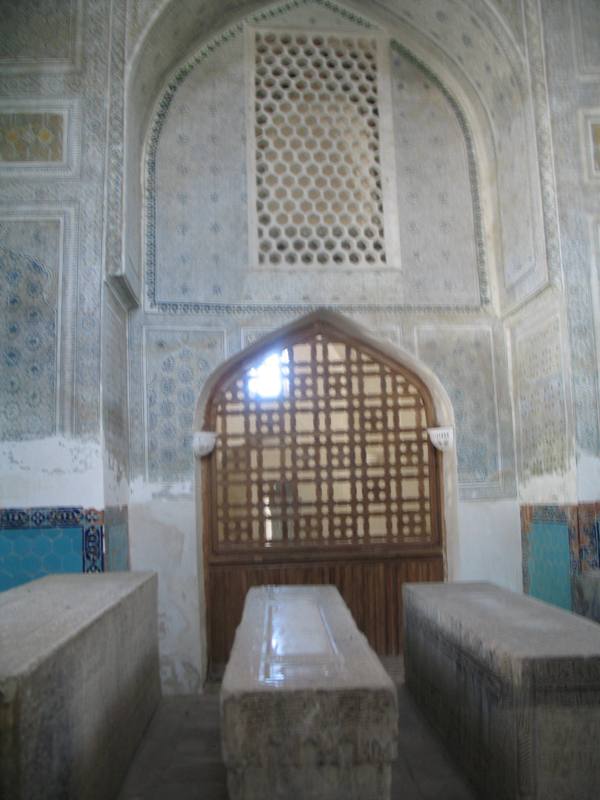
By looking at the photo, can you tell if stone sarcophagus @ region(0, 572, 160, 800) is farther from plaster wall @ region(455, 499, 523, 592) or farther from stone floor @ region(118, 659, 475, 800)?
plaster wall @ region(455, 499, 523, 592)

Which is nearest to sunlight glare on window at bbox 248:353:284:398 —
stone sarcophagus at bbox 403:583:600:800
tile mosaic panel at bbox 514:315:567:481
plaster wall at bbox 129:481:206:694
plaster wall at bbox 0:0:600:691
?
plaster wall at bbox 0:0:600:691

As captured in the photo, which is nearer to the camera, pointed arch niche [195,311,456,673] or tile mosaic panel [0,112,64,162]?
tile mosaic panel [0,112,64,162]

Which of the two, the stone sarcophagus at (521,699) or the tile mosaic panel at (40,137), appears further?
the tile mosaic panel at (40,137)

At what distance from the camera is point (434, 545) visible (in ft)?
18.5

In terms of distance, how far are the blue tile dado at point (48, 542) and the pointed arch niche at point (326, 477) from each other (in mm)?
1080

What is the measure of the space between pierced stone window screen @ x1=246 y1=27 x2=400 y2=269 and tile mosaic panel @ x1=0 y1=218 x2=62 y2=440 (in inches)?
61.3

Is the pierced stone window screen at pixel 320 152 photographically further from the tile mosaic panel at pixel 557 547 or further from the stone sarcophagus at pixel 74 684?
the stone sarcophagus at pixel 74 684

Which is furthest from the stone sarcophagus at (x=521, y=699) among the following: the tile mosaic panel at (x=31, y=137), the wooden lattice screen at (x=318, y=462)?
the tile mosaic panel at (x=31, y=137)

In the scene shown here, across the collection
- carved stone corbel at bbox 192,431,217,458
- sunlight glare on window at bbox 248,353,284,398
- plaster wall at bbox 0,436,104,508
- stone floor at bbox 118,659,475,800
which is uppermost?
sunlight glare on window at bbox 248,353,284,398

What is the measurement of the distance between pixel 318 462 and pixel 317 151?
7.93ft

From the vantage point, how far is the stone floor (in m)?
2.58

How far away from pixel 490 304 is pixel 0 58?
3854mm

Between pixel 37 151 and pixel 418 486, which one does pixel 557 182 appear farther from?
pixel 37 151

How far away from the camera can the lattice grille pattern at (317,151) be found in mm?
5746
